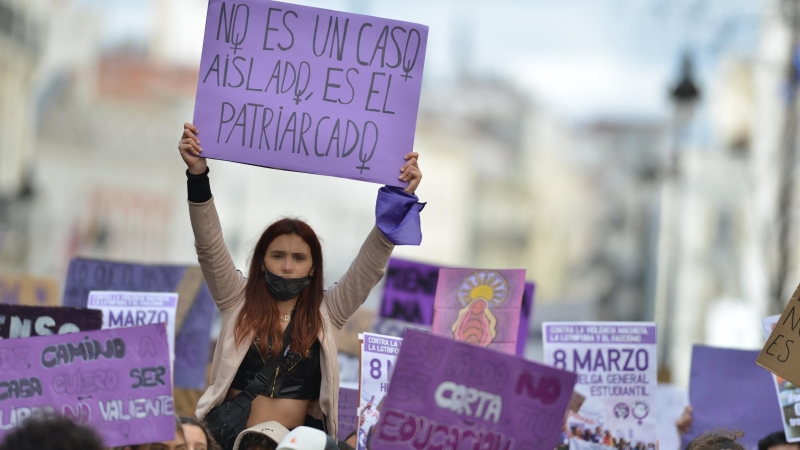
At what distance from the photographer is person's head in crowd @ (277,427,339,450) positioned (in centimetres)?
456

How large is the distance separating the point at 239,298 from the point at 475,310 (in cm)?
178

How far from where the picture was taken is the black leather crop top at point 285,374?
5.26 meters

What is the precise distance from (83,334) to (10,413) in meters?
0.38

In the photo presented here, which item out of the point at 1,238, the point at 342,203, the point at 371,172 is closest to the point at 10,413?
the point at 371,172

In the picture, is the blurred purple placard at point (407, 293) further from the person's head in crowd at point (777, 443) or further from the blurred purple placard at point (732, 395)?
the person's head in crowd at point (777, 443)

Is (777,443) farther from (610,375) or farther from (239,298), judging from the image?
(239,298)

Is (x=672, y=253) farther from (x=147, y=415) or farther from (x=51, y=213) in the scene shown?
(x=51, y=213)

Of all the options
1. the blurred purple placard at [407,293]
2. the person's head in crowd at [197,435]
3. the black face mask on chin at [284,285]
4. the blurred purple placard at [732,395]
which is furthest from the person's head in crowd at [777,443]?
the blurred purple placard at [407,293]

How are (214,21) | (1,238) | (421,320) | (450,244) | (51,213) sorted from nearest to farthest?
(214,21) < (421,320) < (1,238) < (51,213) < (450,244)

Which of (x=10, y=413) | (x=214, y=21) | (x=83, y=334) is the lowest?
(x=10, y=413)

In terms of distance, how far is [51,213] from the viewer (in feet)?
214

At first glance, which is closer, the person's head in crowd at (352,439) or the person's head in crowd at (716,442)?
the person's head in crowd at (716,442)

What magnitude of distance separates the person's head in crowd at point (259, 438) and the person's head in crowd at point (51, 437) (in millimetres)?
1690

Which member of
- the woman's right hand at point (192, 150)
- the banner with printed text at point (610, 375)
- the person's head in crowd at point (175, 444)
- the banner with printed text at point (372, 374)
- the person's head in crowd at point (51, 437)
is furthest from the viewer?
the banner with printed text at point (610, 375)
